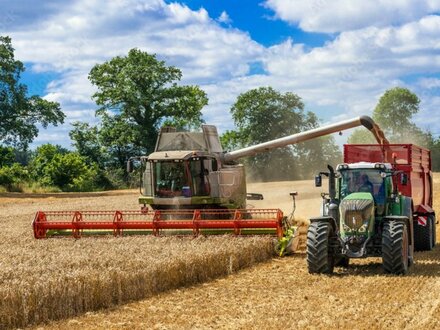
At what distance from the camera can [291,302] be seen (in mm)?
10500

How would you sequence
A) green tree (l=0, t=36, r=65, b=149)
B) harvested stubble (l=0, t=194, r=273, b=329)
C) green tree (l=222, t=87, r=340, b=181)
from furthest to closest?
1. green tree (l=222, t=87, r=340, b=181)
2. green tree (l=0, t=36, r=65, b=149)
3. harvested stubble (l=0, t=194, r=273, b=329)

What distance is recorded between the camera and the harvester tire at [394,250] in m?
12.6

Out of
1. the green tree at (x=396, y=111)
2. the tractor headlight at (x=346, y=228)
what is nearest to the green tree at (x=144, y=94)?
the green tree at (x=396, y=111)

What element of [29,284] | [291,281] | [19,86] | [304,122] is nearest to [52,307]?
[29,284]

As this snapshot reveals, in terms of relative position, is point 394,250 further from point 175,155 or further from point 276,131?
point 276,131

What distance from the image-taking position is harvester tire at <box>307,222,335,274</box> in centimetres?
1277

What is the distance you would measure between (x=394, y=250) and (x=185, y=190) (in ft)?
25.1

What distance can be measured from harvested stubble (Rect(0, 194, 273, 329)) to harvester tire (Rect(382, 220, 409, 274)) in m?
2.86

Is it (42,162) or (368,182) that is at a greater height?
(42,162)

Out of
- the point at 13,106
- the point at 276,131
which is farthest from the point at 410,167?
the point at 276,131

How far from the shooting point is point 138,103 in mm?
53344

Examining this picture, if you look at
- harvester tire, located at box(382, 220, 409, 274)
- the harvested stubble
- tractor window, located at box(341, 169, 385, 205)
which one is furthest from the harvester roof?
harvester tire, located at box(382, 220, 409, 274)

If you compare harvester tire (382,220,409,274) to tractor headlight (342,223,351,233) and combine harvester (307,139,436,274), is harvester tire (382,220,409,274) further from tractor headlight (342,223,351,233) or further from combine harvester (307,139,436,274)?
tractor headlight (342,223,351,233)

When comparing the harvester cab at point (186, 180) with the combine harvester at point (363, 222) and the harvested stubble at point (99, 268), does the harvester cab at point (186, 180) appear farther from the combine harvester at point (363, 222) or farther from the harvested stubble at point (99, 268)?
the combine harvester at point (363, 222)
